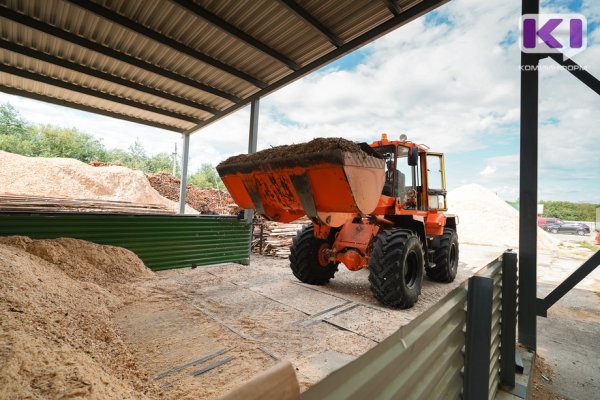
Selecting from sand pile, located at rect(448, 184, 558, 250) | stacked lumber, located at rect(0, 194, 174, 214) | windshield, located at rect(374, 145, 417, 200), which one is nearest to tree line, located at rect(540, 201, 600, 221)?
sand pile, located at rect(448, 184, 558, 250)

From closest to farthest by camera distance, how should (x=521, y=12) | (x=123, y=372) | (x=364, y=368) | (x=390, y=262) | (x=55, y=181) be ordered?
1. (x=364, y=368)
2. (x=123, y=372)
3. (x=521, y=12)
4. (x=390, y=262)
5. (x=55, y=181)

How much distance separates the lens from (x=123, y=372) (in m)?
2.44

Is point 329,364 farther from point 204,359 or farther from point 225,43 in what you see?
point 225,43

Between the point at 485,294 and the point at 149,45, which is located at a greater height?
the point at 149,45

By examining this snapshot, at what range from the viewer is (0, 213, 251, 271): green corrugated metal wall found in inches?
203

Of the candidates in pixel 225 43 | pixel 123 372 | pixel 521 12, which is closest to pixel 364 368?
pixel 123 372

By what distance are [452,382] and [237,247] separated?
665 cm

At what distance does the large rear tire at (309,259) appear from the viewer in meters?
5.77

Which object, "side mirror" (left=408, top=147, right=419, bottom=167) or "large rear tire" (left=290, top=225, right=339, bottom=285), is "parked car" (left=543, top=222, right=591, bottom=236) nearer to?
"side mirror" (left=408, top=147, right=419, bottom=167)

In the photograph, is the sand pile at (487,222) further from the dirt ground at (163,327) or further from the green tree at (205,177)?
the green tree at (205,177)

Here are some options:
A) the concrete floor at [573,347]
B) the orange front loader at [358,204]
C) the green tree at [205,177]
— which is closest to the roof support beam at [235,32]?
the orange front loader at [358,204]

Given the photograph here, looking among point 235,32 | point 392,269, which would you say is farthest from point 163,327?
point 235,32

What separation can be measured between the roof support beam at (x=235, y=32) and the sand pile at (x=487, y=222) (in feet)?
56.9

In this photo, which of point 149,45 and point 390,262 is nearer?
point 390,262
